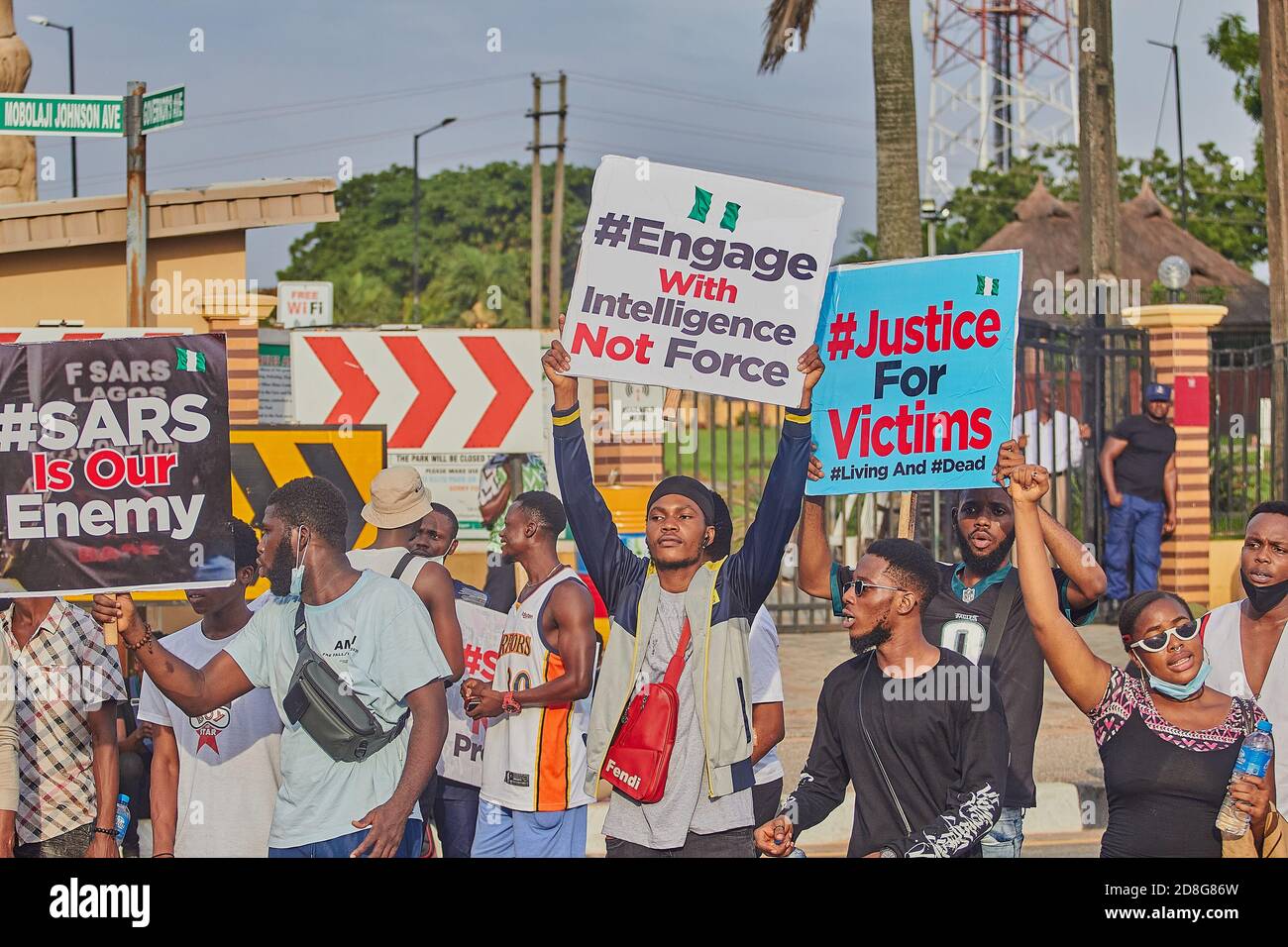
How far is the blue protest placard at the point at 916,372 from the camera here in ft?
19.1

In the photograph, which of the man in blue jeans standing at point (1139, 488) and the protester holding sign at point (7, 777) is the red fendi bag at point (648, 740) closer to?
the protester holding sign at point (7, 777)

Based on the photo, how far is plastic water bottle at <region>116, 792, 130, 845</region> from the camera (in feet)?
18.6

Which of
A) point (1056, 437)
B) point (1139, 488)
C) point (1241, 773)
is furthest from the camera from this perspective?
point (1056, 437)

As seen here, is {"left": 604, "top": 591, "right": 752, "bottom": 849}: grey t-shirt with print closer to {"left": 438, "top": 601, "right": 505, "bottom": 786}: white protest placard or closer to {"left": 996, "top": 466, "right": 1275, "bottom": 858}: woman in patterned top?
{"left": 438, "top": 601, "right": 505, "bottom": 786}: white protest placard

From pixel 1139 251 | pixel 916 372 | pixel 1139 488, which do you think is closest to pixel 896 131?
pixel 1139 488

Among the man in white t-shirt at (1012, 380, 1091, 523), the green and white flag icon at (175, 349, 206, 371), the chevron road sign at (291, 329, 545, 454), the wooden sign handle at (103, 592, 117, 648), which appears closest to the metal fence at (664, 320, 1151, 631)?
the man in white t-shirt at (1012, 380, 1091, 523)

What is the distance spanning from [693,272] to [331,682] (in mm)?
1856

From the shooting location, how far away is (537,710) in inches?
225

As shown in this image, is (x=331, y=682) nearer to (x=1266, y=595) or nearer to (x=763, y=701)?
(x=763, y=701)

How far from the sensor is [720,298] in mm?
Result: 5660

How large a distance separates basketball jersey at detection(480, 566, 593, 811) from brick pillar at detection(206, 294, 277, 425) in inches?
189

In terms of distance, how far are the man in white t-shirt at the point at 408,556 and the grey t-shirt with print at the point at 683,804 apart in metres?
0.85

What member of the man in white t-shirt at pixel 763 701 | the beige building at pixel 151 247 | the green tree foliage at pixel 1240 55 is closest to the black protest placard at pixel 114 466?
the man in white t-shirt at pixel 763 701
